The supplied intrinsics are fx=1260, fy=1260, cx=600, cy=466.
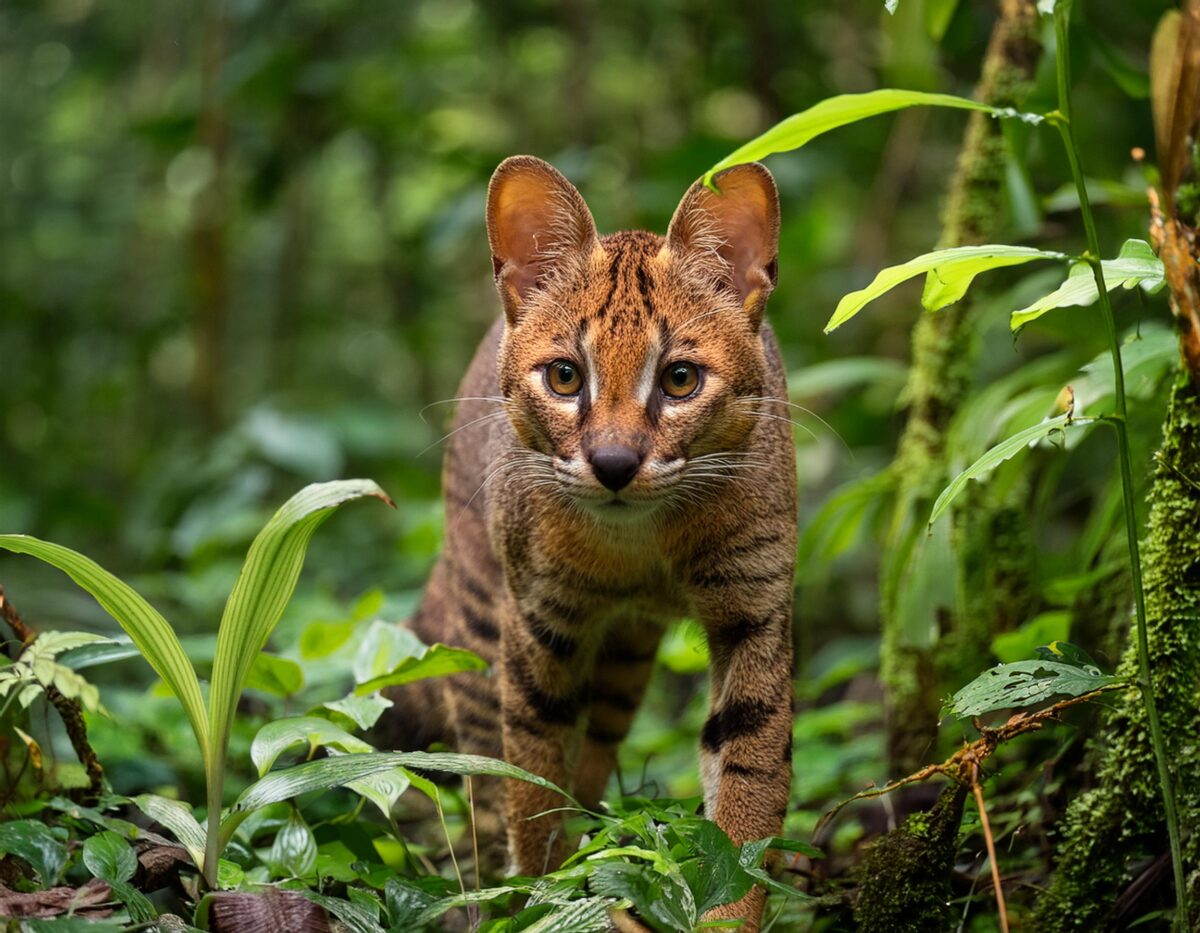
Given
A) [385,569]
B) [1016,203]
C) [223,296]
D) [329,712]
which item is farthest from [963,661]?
[223,296]

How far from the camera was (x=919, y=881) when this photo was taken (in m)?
3.12

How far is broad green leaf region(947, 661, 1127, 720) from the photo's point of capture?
107 inches

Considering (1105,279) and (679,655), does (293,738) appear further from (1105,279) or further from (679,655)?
(679,655)

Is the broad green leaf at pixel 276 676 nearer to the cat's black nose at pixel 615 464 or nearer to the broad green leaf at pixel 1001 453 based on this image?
the cat's black nose at pixel 615 464

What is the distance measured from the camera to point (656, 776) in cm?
574

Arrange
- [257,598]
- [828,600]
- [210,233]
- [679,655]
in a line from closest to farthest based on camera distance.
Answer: [257,598], [679,655], [828,600], [210,233]

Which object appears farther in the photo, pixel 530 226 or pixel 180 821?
pixel 530 226

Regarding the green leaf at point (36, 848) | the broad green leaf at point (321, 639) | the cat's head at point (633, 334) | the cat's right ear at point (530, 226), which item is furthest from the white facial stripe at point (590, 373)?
the green leaf at point (36, 848)

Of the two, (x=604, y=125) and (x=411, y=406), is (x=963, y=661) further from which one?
(x=411, y=406)

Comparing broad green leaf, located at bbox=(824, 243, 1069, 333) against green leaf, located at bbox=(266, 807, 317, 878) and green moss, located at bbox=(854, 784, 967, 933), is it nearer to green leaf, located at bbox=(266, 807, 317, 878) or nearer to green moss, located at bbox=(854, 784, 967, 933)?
green moss, located at bbox=(854, 784, 967, 933)

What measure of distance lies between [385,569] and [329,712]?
5666 millimetres

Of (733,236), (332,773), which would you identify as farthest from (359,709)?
(733,236)

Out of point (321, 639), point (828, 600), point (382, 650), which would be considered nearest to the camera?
point (382, 650)

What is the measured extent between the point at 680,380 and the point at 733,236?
53cm
